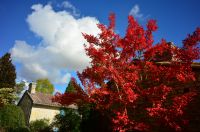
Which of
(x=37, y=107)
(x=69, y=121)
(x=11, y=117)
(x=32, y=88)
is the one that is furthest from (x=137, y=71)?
(x=32, y=88)

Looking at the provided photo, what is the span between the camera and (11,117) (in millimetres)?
37094

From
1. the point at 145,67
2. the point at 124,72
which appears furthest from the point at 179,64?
the point at 124,72

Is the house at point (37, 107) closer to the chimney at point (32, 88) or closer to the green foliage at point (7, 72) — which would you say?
the chimney at point (32, 88)

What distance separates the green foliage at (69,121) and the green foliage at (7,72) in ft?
83.0

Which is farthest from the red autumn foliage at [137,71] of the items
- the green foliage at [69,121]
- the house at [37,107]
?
the house at [37,107]

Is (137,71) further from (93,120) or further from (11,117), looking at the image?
(11,117)

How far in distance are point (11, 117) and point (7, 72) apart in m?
17.4

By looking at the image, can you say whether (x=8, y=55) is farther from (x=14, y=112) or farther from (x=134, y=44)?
(x=134, y=44)

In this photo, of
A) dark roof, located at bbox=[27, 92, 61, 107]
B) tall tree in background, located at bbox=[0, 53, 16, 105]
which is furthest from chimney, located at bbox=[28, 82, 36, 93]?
tall tree in background, located at bbox=[0, 53, 16, 105]

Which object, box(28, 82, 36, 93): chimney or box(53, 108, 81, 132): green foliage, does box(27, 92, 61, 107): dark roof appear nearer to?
box(28, 82, 36, 93): chimney

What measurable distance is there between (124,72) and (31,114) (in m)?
32.8

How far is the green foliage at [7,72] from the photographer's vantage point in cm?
5147

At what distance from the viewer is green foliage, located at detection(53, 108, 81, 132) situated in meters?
27.9

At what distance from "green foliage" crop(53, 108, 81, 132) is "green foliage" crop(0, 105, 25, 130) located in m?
10.1
